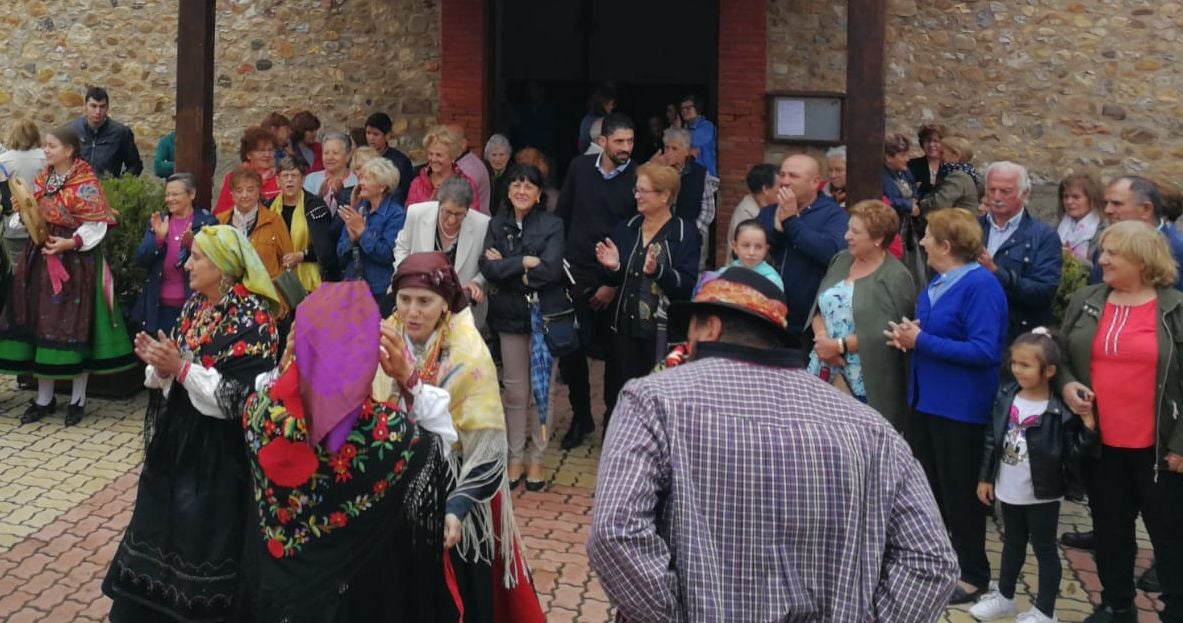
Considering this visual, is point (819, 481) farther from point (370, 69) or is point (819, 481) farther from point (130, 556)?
point (370, 69)

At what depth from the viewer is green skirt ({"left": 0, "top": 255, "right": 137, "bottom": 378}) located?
24.0 ft

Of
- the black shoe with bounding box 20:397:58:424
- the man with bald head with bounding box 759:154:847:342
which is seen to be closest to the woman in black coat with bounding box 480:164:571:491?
the man with bald head with bounding box 759:154:847:342

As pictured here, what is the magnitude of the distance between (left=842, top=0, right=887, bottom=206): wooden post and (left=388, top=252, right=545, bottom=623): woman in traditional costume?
306 cm

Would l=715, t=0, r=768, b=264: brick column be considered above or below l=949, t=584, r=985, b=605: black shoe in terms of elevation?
above

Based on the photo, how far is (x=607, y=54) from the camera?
14.2m

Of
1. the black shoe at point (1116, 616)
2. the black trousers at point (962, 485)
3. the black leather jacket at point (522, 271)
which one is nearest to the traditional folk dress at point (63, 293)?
the black leather jacket at point (522, 271)

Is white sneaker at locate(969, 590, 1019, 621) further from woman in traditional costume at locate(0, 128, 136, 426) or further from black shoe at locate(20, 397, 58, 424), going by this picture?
black shoe at locate(20, 397, 58, 424)

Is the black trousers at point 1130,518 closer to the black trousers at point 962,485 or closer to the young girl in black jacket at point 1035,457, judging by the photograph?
the young girl in black jacket at point 1035,457

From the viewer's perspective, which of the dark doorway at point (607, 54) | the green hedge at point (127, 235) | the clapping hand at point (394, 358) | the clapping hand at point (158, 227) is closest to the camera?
the clapping hand at point (394, 358)

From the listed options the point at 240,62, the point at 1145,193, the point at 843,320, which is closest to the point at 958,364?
the point at 843,320

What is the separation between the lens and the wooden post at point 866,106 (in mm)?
6305

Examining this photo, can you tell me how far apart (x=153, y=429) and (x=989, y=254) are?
12.8 ft

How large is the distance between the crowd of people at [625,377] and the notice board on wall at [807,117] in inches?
63.5

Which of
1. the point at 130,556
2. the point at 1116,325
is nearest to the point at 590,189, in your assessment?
the point at 1116,325
